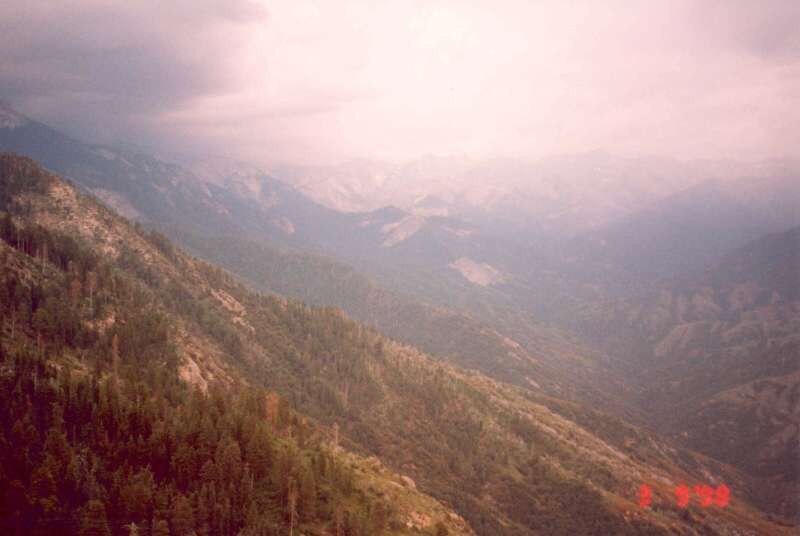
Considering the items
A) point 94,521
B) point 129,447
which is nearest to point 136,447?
point 129,447

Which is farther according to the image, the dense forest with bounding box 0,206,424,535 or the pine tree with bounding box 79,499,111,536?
the dense forest with bounding box 0,206,424,535

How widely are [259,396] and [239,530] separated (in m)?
60.9

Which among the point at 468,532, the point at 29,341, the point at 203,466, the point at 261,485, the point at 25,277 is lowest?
the point at 468,532

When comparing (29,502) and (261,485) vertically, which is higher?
(29,502)

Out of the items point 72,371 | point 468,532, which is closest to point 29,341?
point 72,371

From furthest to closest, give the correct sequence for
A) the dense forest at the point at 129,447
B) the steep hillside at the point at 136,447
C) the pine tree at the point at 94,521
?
the steep hillside at the point at 136,447 → the dense forest at the point at 129,447 → the pine tree at the point at 94,521

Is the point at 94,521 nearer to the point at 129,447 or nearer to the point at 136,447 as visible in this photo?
the point at 129,447

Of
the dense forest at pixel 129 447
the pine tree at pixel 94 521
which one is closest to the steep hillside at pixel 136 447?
the pine tree at pixel 94 521

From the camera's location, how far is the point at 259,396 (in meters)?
136

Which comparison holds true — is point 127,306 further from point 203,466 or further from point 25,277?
point 203,466

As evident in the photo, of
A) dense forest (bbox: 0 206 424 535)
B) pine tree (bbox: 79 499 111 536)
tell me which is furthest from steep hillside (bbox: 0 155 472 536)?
Answer: dense forest (bbox: 0 206 424 535)

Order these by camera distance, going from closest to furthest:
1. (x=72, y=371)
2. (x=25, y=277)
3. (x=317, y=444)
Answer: (x=72, y=371), (x=317, y=444), (x=25, y=277)

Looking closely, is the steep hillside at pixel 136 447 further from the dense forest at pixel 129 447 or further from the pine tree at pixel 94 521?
the dense forest at pixel 129 447

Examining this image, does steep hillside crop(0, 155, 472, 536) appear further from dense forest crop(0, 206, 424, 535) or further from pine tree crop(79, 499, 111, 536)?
dense forest crop(0, 206, 424, 535)
